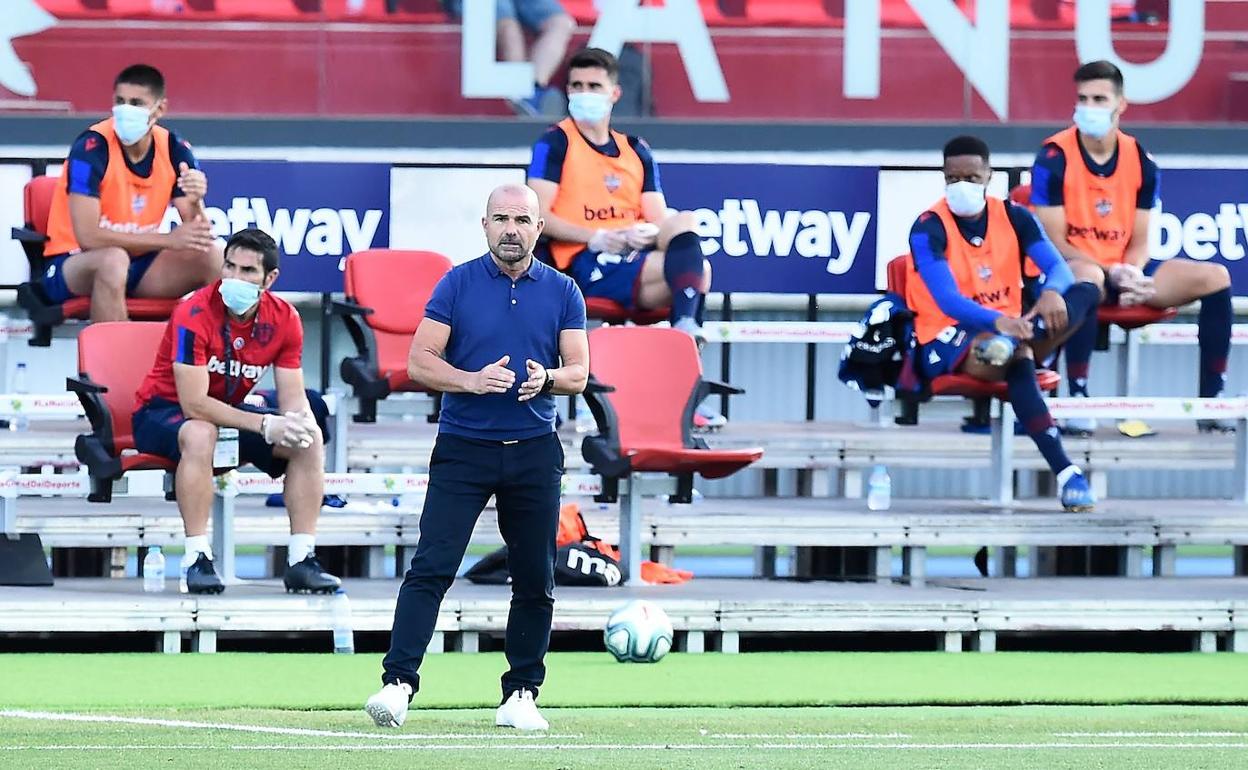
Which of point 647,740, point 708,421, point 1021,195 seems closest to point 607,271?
point 708,421

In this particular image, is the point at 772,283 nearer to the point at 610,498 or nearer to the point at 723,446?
the point at 723,446

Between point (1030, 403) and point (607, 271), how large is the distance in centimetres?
201

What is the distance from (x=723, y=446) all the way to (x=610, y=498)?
1425mm

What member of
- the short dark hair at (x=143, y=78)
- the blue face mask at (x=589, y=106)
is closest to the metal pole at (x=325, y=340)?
the short dark hair at (x=143, y=78)

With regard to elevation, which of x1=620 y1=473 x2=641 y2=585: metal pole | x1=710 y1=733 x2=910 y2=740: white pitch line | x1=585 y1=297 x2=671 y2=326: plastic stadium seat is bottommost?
x1=710 y1=733 x2=910 y2=740: white pitch line

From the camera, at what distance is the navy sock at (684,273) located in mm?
10758

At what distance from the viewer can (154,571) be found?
9.17 m

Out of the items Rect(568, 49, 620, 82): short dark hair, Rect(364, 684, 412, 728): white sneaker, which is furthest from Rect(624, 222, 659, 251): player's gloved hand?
Rect(364, 684, 412, 728): white sneaker

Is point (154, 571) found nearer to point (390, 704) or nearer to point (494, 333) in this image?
point (390, 704)

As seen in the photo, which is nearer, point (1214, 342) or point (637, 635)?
point (637, 635)

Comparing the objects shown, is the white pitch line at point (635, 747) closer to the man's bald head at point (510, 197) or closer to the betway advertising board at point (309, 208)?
the man's bald head at point (510, 197)

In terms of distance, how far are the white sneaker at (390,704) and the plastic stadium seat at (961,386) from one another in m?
4.51

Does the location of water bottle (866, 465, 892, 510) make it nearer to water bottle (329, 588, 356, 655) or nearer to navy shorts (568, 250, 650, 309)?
navy shorts (568, 250, 650, 309)

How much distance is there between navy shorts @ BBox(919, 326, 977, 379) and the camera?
1052 cm
